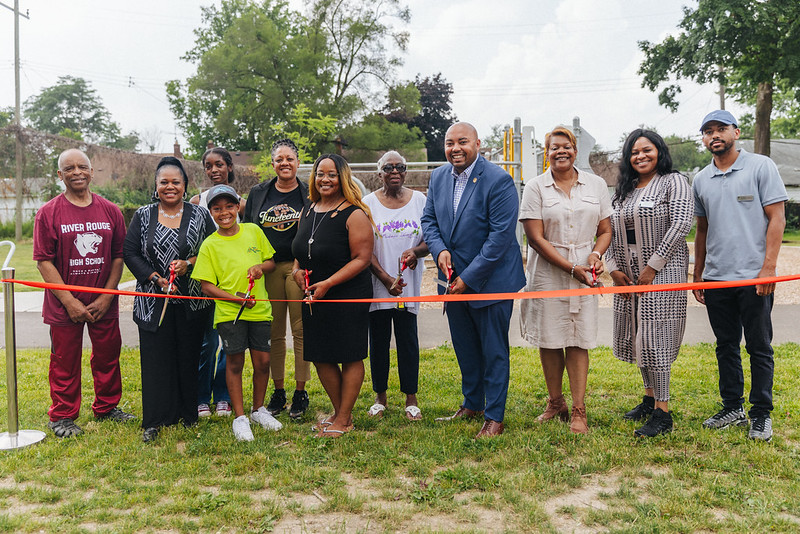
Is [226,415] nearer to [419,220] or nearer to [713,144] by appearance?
[419,220]

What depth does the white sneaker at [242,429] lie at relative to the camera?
4.27 m

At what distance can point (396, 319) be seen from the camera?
16.0 feet

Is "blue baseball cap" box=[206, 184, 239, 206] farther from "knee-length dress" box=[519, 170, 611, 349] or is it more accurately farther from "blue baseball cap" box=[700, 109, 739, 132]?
"blue baseball cap" box=[700, 109, 739, 132]

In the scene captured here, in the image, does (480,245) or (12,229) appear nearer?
(480,245)

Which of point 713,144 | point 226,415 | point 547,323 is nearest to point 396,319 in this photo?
point 547,323

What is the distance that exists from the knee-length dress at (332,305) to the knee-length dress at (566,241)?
1266 millimetres

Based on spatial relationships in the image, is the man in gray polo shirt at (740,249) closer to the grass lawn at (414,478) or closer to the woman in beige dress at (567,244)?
the grass lawn at (414,478)

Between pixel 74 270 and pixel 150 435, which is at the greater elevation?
pixel 74 270

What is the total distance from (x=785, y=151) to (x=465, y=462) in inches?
1454

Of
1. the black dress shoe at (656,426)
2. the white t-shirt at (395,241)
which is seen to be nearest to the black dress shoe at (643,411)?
the black dress shoe at (656,426)

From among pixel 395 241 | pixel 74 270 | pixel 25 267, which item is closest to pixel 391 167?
pixel 395 241

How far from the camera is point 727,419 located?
14.5 ft

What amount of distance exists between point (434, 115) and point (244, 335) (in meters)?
43.2

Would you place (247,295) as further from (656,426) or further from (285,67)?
(285,67)
